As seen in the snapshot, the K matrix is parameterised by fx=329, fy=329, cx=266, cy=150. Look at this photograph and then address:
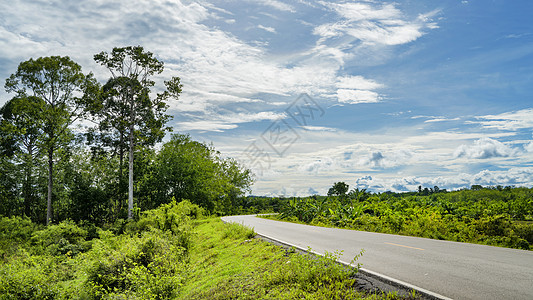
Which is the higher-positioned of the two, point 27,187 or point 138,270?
point 27,187

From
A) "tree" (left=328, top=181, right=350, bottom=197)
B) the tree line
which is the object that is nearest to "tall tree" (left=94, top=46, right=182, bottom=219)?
the tree line

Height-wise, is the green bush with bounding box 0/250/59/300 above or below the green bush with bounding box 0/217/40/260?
above

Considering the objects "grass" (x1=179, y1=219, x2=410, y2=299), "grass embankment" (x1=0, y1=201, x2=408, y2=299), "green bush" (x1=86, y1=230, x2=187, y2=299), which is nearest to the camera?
"grass" (x1=179, y1=219, x2=410, y2=299)

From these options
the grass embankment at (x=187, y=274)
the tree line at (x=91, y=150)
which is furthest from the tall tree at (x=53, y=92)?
the grass embankment at (x=187, y=274)

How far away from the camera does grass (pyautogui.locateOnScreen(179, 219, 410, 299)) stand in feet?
19.9

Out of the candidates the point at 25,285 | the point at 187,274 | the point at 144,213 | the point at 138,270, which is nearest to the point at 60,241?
the point at 144,213

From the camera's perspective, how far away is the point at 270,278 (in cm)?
707

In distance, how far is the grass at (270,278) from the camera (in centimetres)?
606

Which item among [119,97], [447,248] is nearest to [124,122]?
[119,97]

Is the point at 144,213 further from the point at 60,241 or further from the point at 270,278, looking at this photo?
the point at 270,278

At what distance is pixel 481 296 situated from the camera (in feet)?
17.4

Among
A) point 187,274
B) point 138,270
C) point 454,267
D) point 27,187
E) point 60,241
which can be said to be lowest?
point 60,241

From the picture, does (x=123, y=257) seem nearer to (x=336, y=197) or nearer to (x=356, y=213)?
(x=356, y=213)

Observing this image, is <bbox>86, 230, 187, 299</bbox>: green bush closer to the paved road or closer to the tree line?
the paved road
